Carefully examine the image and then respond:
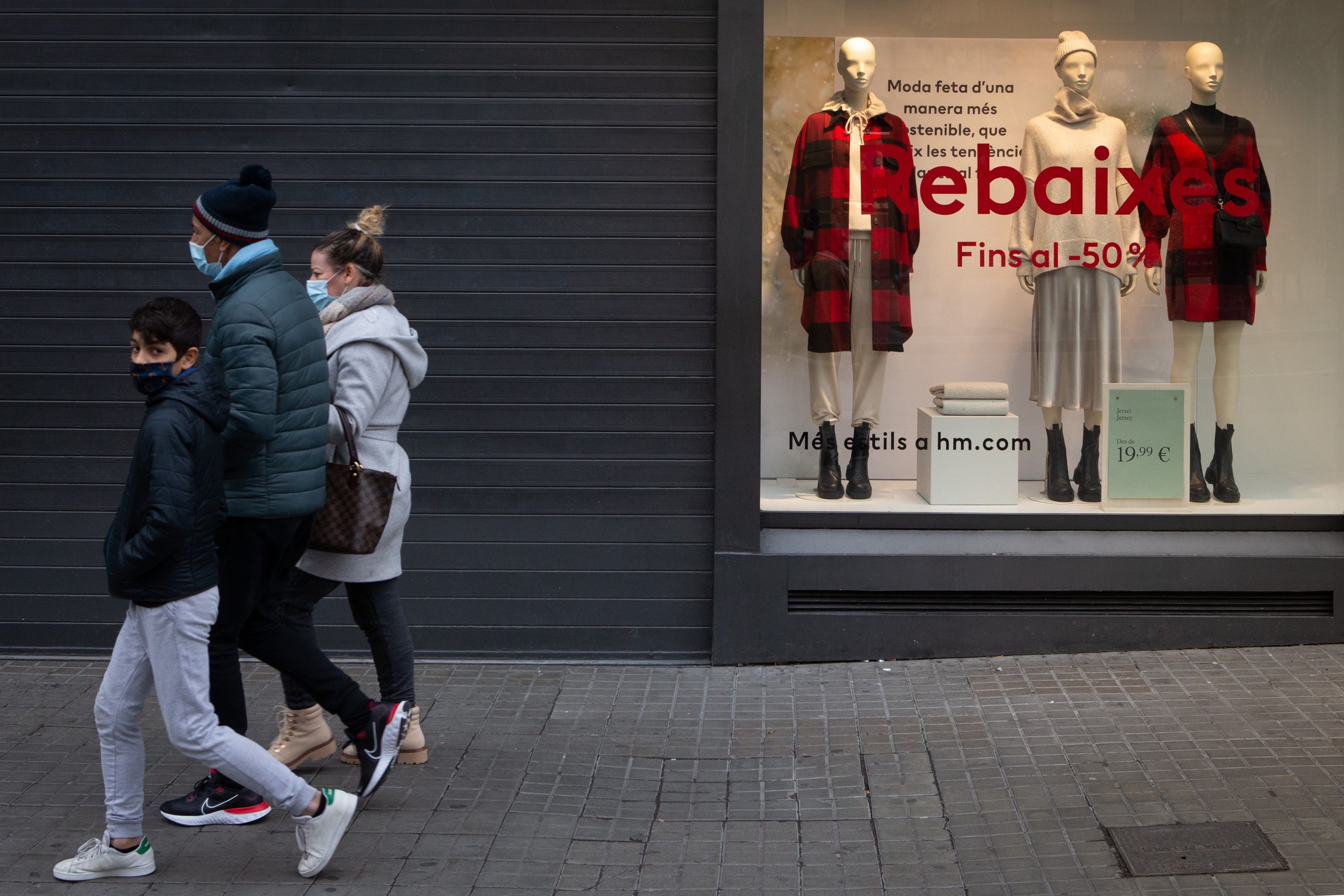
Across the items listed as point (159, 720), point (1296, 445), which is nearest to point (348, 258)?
point (159, 720)

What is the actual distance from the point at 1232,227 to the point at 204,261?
502cm

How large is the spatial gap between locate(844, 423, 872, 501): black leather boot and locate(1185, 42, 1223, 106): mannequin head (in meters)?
2.36

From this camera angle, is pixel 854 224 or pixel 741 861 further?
pixel 854 224

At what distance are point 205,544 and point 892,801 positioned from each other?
8.08 ft

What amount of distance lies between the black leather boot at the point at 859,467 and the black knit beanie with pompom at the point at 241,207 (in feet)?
11.0

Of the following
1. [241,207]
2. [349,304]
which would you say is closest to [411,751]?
[349,304]

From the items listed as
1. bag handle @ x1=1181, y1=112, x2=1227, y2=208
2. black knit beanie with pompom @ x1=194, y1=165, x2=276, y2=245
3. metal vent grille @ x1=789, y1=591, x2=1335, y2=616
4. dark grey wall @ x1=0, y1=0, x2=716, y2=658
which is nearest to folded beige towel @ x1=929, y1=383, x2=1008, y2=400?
metal vent grille @ x1=789, y1=591, x2=1335, y2=616

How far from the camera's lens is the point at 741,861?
408 centimetres

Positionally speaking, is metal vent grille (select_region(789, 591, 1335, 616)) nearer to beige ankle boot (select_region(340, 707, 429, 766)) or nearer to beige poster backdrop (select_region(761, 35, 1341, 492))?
beige poster backdrop (select_region(761, 35, 1341, 492))

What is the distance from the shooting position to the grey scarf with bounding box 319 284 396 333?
4.47 meters

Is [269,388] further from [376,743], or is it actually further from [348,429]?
[376,743]

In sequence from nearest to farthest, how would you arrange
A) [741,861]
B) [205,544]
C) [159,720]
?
[205,544] → [741,861] → [159,720]

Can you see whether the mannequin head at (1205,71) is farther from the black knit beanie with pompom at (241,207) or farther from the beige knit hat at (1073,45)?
the black knit beanie with pompom at (241,207)

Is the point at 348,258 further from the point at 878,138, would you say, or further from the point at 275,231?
the point at 878,138
